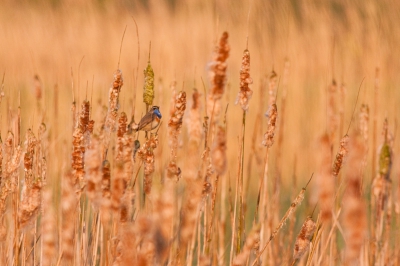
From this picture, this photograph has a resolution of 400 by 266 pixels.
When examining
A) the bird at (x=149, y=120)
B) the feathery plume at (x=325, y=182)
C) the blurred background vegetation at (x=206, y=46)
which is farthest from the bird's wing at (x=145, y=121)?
the blurred background vegetation at (x=206, y=46)

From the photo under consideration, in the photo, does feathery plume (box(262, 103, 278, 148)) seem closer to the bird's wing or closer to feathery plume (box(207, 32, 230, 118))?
feathery plume (box(207, 32, 230, 118))

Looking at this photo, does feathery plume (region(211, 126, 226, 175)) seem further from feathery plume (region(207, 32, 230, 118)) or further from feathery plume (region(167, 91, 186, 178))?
feathery plume (region(167, 91, 186, 178))

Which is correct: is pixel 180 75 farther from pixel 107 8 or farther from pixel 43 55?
pixel 107 8

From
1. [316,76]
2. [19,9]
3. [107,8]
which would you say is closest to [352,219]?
[316,76]

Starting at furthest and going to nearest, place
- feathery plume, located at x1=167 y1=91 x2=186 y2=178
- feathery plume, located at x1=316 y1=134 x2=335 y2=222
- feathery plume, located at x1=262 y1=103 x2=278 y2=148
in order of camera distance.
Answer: feathery plume, located at x1=262 y1=103 x2=278 y2=148
feathery plume, located at x1=167 y1=91 x2=186 y2=178
feathery plume, located at x1=316 y1=134 x2=335 y2=222

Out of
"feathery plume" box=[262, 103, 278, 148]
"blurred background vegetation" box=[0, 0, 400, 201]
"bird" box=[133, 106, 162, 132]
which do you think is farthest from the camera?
"blurred background vegetation" box=[0, 0, 400, 201]

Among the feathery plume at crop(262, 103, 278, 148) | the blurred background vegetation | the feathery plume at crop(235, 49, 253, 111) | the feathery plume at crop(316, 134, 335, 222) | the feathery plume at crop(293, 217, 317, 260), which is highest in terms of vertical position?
the blurred background vegetation

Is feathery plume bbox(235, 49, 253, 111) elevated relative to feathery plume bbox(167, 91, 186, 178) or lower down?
elevated

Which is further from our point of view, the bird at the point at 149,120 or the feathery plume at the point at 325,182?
the bird at the point at 149,120

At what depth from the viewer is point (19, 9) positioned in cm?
771

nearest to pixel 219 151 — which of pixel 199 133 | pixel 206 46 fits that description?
pixel 199 133

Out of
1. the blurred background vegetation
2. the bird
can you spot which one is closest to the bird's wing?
the bird

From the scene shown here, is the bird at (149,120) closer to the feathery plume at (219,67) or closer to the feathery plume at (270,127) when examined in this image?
the feathery plume at (270,127)

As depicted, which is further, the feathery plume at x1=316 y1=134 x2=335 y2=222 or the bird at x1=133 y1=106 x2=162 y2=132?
the bird at x1=133 y1=106 x2=162 y2=132
